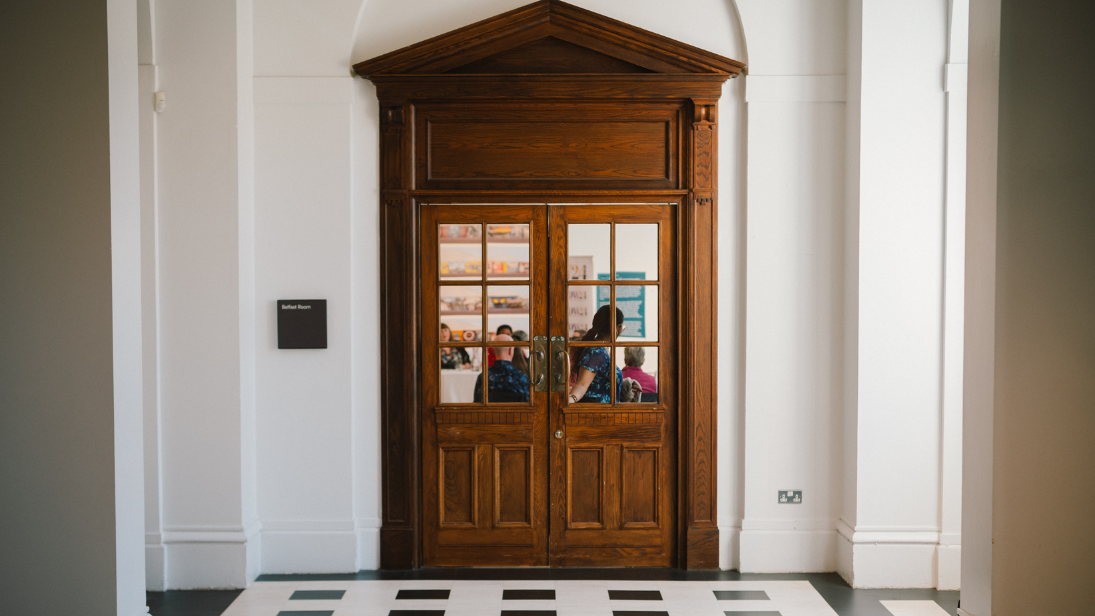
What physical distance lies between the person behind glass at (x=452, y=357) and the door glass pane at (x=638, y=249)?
1094 mm

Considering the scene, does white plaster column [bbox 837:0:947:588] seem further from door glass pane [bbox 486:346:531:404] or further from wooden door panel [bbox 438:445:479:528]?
wooden door panel [bbox 438:445:479:528]

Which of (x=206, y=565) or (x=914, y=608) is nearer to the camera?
(x=914, y=608)

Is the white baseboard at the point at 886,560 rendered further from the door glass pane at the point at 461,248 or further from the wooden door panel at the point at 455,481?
the door glass pane at the point at 461,248

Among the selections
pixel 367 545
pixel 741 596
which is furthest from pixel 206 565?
pixel 741 596

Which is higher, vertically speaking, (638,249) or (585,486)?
(638,249)

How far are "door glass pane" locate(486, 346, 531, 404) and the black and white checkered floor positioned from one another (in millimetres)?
1079

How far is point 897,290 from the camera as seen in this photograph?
12.8 feet

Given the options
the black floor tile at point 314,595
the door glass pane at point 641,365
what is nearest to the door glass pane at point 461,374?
the door glass pane at point 641,365

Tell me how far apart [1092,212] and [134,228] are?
3521mm

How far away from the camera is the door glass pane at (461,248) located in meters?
4.15

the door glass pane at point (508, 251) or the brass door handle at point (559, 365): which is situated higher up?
the door glass pane at point (508, 251)

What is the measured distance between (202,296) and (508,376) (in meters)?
1.84

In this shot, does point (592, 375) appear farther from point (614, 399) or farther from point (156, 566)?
point (156, 566)

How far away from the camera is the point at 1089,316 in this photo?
2281 millimetres
